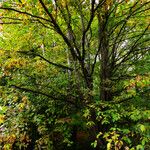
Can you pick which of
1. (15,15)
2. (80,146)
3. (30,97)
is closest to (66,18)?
(15,15)

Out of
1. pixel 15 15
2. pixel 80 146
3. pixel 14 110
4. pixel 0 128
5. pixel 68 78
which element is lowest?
pixel 80 146

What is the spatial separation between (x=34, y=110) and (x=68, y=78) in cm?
124

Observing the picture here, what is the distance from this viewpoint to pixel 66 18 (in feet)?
17.1

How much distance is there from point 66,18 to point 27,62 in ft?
4.71

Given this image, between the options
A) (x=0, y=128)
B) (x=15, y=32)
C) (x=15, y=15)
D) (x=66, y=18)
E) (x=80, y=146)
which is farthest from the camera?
(x=80, y=146)

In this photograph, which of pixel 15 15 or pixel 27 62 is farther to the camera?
pixel 27 62

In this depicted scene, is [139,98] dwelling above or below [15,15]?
below

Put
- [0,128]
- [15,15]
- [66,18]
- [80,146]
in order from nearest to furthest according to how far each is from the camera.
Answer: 1. [15,15]
2. [66,18]
3. [0,128]
4. [80,146]

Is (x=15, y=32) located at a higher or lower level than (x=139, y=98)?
higher

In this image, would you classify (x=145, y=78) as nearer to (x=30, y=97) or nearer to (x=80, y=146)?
(x=30, y=97)

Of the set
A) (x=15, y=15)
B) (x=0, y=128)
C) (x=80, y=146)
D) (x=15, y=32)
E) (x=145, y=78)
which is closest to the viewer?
(x=145, y=78)

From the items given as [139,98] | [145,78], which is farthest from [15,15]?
[139,98]

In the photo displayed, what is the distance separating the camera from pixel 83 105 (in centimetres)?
548

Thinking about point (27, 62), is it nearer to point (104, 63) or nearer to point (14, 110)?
point (14, 110)
